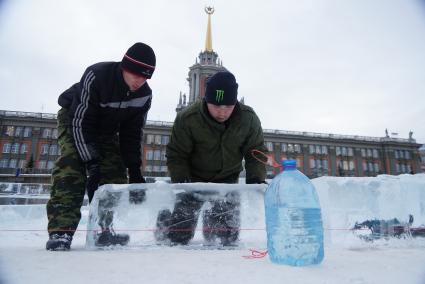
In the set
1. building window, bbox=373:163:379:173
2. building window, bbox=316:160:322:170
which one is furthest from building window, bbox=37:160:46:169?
building window, bbox=373:163:379:173

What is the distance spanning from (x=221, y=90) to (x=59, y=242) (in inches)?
61.2

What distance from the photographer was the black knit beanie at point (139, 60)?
2201 mm

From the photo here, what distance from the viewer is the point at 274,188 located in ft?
5.42

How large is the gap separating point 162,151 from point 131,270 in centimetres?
4283

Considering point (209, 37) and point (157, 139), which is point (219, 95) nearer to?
point (157, 139)

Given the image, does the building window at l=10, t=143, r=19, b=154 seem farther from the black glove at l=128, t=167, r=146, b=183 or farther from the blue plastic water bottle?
the blue plastic water bottle

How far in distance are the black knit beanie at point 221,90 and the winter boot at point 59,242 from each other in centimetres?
143

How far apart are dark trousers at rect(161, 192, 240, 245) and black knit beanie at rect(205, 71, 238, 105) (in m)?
0.76

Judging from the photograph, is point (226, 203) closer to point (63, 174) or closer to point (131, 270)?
point (131, 270)

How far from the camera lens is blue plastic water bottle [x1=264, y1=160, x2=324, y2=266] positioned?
1375 millimetres

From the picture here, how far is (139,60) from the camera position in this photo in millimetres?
2201

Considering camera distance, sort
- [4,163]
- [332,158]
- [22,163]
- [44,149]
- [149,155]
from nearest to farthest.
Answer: [4,163]
[22,163]
[44,149]
[149,155]
[332,158]

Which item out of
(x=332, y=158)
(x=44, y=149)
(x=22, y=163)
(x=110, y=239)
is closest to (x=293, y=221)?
(x=110, y=239)

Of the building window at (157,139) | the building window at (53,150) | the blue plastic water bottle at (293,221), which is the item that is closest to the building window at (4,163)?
the building window at (53,150)
